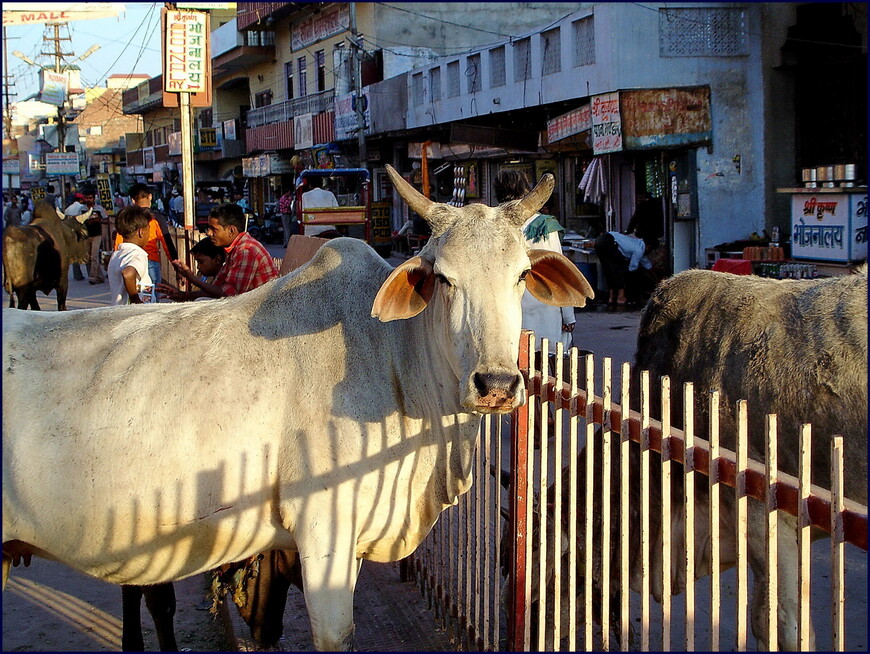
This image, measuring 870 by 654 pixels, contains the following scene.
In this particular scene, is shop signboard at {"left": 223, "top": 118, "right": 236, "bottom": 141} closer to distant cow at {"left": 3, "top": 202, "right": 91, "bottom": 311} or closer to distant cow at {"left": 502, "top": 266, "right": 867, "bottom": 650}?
distant cow at {"left": 3, "top": 202, "right": 91, "bottom": 311}

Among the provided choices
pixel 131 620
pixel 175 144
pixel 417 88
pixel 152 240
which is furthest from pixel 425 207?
pixel 175 144

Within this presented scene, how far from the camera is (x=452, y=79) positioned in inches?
766

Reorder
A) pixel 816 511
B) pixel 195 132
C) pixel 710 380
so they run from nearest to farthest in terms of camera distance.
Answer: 1. pixel 816 511
2. pixel 710 380
3. pixel 195 132

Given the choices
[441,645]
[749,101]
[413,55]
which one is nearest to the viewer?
[441,645]

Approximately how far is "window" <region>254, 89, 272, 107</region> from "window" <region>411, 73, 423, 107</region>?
16537mm

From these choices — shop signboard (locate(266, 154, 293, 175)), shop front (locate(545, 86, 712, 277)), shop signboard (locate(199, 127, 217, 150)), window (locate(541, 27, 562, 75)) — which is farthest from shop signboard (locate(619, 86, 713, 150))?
shop signboard (locate(199, 127, 217, 150))

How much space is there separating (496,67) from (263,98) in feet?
70.1

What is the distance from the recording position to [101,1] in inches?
489

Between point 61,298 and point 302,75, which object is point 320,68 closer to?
point 302,75

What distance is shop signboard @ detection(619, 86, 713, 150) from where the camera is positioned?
13.1 m

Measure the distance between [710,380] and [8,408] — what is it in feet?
8.70

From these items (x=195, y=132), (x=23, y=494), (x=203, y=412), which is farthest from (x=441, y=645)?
(x=195, y=132)

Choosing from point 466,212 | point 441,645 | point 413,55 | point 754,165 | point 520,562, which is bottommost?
point 441,645

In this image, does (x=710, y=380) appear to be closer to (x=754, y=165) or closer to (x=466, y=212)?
(x=466, y=212)
